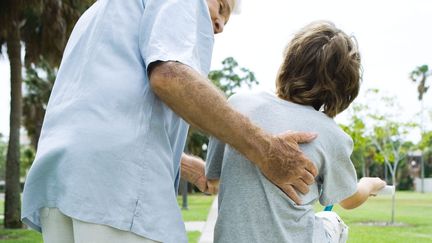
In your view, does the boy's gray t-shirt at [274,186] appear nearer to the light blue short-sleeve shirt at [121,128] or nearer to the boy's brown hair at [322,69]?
the boy's brown hair at [322,69]


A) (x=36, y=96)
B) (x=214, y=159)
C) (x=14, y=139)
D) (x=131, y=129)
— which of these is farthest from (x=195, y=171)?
(x=36, y=96)

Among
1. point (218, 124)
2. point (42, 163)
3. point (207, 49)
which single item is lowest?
point (42, 163)

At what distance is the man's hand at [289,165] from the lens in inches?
68.7

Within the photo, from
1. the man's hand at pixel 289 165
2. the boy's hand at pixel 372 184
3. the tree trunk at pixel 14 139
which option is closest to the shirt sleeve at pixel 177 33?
the man's hand at pixel 289 165

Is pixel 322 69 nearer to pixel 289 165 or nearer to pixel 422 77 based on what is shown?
pixel 289 165

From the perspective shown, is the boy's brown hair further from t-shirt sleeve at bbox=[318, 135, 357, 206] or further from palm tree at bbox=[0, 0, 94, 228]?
palm tree at bbox=[0, 0, 94, 228]

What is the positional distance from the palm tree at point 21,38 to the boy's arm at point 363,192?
42.7ft

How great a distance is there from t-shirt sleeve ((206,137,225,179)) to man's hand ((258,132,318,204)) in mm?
281

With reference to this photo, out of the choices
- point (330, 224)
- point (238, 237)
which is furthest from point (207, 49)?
point (330, 224)

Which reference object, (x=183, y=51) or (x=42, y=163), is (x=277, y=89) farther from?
(x=42, y=163)

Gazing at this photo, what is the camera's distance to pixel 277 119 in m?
1.96

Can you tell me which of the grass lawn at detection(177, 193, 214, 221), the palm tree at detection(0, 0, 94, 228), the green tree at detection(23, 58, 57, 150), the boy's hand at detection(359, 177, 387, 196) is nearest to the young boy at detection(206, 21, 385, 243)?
the boy's hand at detection(359, 177, 387, 196)

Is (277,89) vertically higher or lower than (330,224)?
higher

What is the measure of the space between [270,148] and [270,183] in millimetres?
185
